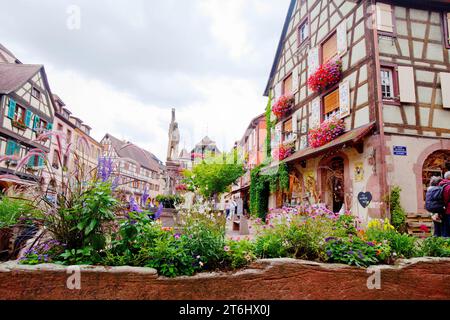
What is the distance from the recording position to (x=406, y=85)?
8328mm

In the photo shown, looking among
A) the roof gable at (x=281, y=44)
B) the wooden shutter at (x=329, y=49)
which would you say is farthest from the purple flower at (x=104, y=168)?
the roof gable at (x=281, y=44)

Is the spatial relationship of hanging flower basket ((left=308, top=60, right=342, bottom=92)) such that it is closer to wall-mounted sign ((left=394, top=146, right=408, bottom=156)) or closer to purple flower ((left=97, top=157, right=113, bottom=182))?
wall-mounted sign ((left=394, top=146, right=408, bottom=156))

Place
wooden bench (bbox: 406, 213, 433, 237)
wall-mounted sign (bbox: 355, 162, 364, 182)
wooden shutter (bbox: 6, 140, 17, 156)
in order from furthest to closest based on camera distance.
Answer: wooden shutter (bbox: 6, 140, 17, 156), wall-mounted sign (bbox: 355, 162, 364, 182), wooden bench (bbox: 406, 213, 433, 237)

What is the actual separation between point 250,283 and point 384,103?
7592mm

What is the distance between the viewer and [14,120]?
53.8ft

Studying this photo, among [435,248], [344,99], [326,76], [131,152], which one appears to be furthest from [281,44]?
[131,152]

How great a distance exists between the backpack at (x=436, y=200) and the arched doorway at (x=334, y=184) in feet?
14.1

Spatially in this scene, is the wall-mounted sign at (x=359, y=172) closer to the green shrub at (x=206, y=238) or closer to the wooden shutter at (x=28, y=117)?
the green shrub at (x=206, y=238)

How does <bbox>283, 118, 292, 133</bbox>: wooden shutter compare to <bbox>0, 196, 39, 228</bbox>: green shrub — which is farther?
<bbox>283, 118, 292, 133</bbox>: wooden shutter

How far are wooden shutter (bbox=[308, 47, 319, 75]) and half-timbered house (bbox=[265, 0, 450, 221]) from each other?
778 millimetres

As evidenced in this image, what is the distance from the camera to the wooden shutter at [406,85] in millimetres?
8266

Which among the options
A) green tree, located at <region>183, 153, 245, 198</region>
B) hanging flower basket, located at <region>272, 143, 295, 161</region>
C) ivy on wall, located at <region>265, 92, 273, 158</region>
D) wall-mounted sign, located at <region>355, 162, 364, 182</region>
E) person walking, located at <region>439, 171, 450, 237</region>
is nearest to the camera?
person walking, located at <region>439, 171, 450, 237</region>

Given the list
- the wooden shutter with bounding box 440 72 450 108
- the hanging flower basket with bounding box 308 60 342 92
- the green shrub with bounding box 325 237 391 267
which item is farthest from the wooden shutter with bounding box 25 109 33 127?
the wooden shutter with bounding box 440 72 450 108

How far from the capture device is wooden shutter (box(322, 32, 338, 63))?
10.5 meters
